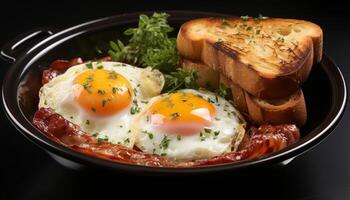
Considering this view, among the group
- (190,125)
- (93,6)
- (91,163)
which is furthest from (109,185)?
(93,6)

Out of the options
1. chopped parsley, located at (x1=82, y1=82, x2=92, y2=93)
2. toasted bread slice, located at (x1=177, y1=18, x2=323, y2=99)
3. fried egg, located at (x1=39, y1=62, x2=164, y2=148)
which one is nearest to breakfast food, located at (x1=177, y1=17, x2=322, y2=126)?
toasted bread slice, located at (x1=177, y1=18, x2=323, y2=99)

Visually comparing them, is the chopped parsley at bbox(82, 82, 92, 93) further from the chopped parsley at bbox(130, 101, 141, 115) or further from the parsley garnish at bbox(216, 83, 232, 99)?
the parsley garnish at bbox(216, 83, 232, 99)

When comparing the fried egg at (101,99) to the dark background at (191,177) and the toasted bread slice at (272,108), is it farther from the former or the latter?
the toasted bread slice at (272,108)

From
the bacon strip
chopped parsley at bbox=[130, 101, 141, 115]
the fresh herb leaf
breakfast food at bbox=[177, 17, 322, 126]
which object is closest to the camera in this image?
the bacon strip

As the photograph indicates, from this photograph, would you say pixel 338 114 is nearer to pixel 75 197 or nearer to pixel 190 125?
pixel 190 125

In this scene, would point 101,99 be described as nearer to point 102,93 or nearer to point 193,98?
point 102,93

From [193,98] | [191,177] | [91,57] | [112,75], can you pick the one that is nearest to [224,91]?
[193,98]
